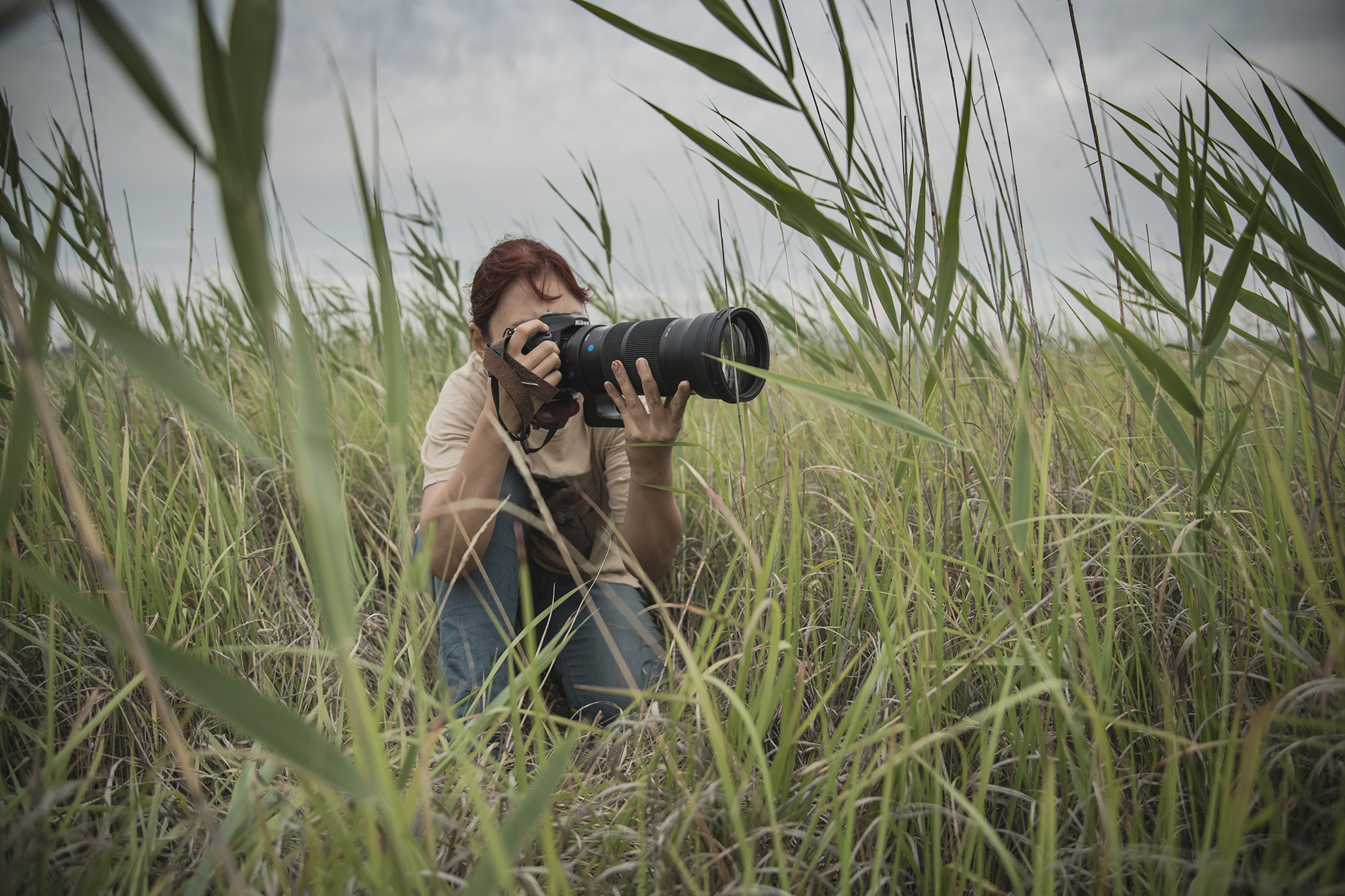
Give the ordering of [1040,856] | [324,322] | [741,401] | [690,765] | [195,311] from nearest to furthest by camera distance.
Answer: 1. [1040,856]
2. [690,765]
3. [741,401]
4. [195,311]
5. [324,322]

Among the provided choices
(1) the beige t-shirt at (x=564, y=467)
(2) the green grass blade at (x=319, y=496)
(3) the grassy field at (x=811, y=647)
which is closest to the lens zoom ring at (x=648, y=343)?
(3) the grassy field at (x=811, y=647)

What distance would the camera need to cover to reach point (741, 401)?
0.87 meters

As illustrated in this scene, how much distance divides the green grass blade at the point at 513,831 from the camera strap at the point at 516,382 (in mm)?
750

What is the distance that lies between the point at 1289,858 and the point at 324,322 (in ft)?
9.04

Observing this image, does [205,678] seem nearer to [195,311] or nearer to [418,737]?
[418,737]

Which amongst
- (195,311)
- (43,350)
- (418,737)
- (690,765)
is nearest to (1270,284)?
(690,765)

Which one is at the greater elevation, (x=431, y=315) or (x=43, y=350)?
(x=431, y=315)

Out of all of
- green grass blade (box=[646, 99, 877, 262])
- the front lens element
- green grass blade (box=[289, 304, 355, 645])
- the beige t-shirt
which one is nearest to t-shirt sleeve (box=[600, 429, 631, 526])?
the beige t-shirt

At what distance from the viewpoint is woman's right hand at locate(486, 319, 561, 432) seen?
1096 millimetres

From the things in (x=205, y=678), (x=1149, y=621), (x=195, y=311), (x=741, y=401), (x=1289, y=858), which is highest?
(x=195, y=311)

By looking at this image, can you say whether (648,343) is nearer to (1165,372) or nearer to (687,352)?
(687,352)

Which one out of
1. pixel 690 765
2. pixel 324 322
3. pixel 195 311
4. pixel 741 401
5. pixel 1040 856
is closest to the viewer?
pixel 1040 856

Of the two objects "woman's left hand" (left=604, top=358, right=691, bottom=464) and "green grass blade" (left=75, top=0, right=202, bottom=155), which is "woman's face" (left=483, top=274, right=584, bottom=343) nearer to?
"woman's left hand" (left=604, top=358, right=691, bottom=464)

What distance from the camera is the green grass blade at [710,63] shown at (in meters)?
0.57
